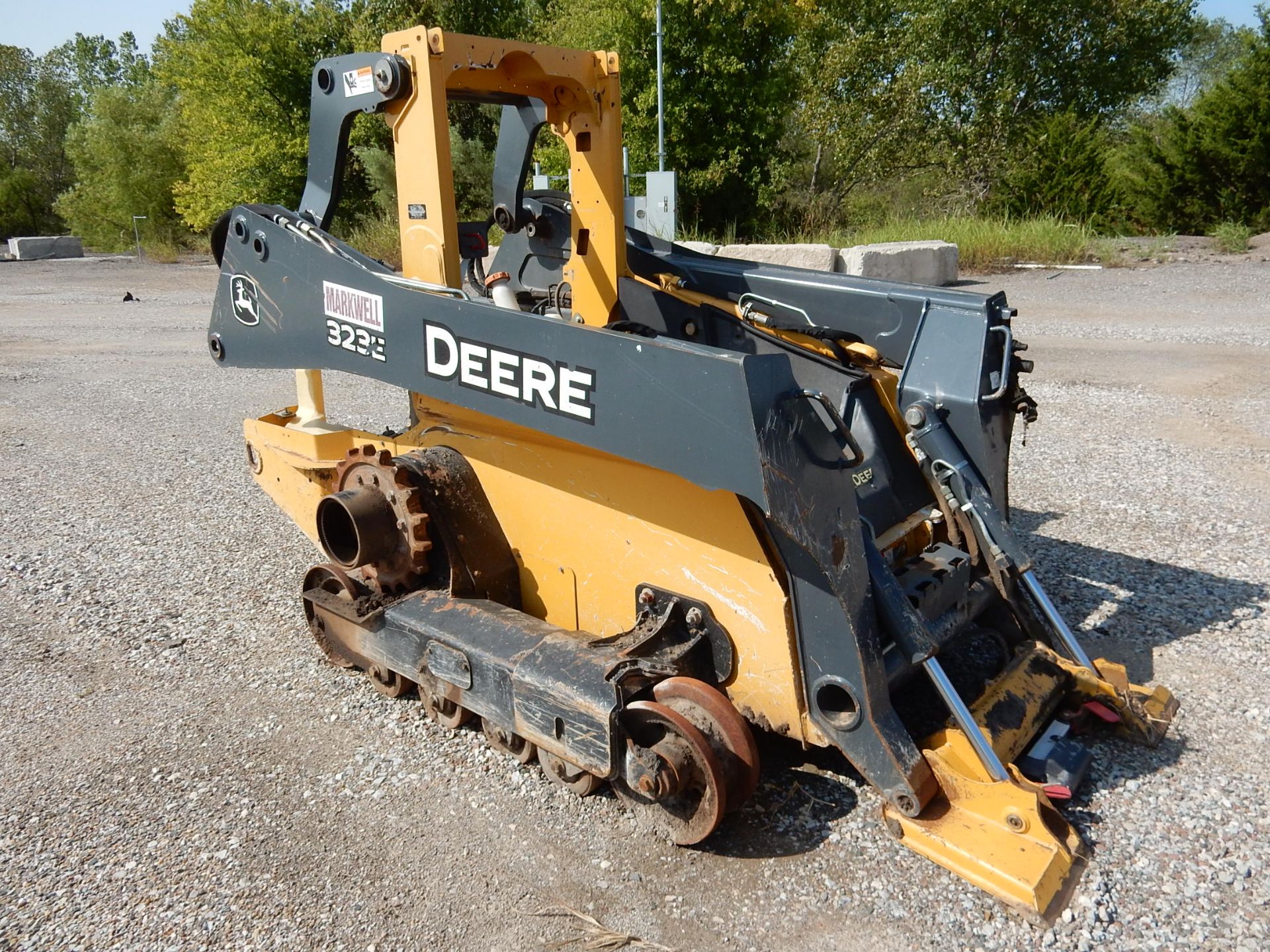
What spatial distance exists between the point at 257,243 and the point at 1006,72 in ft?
88.1

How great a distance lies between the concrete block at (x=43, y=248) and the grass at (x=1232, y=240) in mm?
30367

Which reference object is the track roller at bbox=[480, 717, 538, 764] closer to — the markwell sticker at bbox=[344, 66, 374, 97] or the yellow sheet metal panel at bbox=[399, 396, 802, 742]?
the yellow sheet metal panel at bbox=[399, 396, 802, 742]

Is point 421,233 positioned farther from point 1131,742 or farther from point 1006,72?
point 1006,72

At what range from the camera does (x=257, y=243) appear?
3.64 m

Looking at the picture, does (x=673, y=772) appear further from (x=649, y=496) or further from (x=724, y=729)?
(x=649, y=496)

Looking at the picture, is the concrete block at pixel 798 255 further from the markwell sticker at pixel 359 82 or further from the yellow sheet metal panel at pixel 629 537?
the yellow sheet metal panel at pixel 629 537

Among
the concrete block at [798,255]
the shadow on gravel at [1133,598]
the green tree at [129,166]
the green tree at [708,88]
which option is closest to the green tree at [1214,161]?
the green tree at [708,88]

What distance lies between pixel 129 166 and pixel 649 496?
39.6 metres

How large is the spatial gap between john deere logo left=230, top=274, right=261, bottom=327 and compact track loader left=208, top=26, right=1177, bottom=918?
0.04 ft

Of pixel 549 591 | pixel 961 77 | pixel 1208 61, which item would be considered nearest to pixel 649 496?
pixel 549 591

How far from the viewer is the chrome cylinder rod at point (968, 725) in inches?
105

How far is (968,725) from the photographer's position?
270cm

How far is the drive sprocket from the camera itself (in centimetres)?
336

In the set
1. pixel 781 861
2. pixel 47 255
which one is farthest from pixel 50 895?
pixel 47 255
